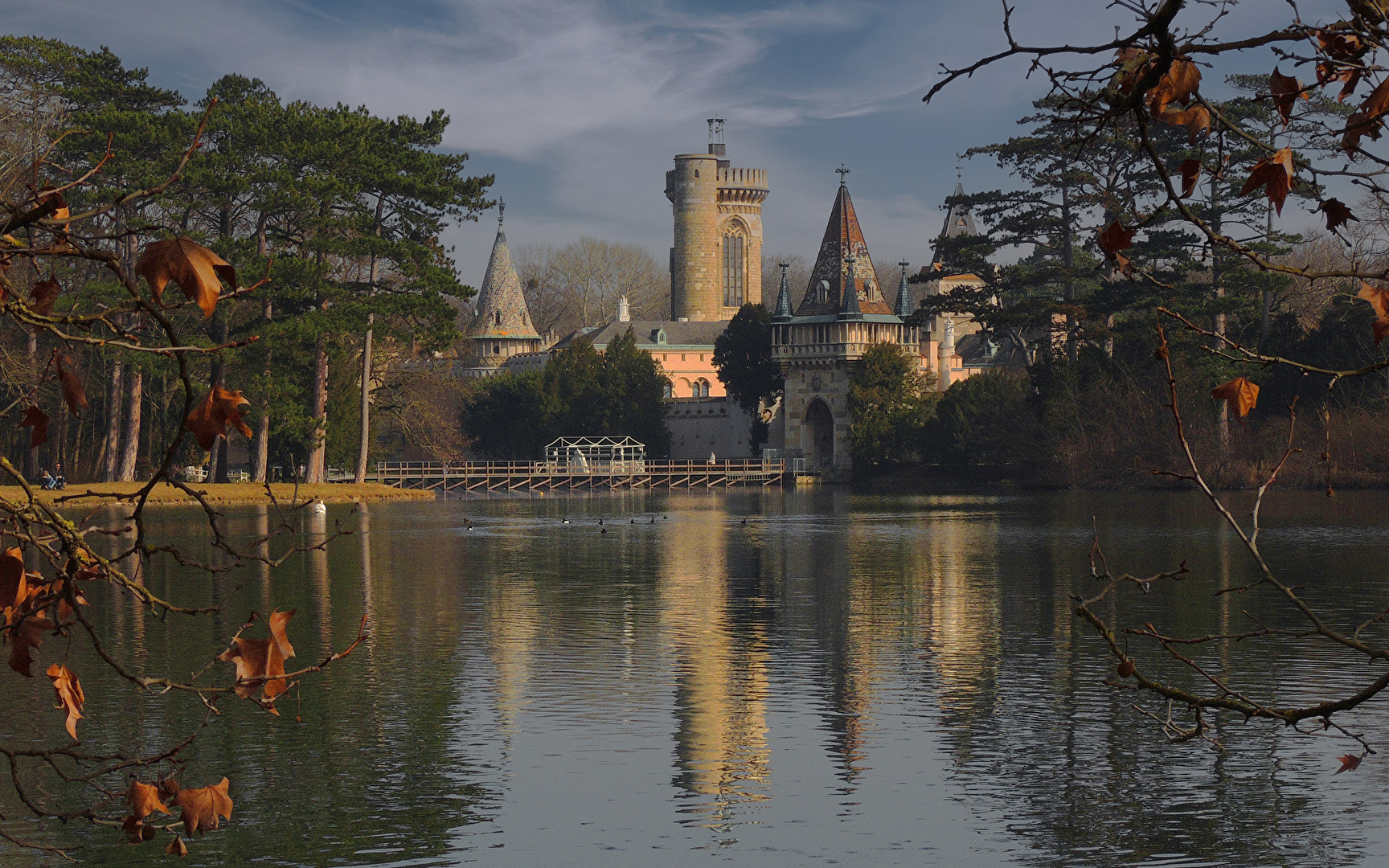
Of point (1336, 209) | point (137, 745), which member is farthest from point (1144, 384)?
point (1336, 209)

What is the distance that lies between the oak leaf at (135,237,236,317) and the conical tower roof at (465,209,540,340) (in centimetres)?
9467

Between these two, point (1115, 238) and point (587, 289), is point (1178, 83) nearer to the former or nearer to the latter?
point (1115, 238)

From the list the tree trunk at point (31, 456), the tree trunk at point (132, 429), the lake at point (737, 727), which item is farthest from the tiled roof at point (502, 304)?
the lake at point (737, 727)

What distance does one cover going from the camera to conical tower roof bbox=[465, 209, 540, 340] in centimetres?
9719

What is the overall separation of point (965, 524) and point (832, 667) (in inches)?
802

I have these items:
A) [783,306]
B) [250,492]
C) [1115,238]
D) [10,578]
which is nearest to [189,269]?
[10,578]

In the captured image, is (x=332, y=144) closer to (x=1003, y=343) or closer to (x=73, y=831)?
(x=73, y=831)

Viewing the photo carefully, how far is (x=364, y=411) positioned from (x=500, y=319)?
50353mm

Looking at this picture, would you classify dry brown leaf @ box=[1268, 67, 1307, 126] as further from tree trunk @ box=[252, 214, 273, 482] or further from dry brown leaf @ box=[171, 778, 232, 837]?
tree trunk @ box=[252, 214, 273, 482]

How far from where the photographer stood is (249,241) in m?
41.6

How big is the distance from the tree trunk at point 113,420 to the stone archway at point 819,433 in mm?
32290

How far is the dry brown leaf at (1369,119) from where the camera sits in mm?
3492

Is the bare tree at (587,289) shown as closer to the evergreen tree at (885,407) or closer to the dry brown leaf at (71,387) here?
the evergreen tree at (885,407)

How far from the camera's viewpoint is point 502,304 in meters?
97.6
